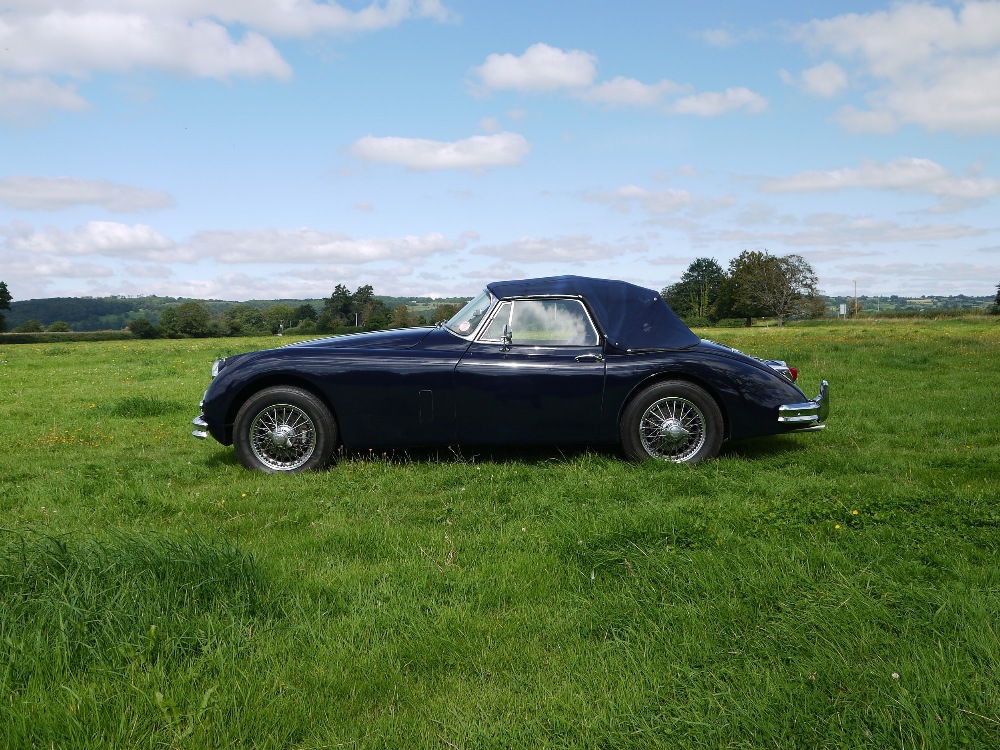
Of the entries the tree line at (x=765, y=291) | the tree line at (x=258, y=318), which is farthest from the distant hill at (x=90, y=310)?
the tree line at (x=765, y=291)

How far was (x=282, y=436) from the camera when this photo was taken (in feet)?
19.0

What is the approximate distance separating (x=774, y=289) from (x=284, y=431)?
286ft

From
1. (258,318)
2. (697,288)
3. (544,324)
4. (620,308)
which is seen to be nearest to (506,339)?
(544,324)

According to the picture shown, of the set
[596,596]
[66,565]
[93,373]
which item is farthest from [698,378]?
[93,373]

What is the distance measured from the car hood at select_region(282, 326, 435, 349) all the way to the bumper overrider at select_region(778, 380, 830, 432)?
315cm

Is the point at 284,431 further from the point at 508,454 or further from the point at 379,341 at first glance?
the point at 508,454

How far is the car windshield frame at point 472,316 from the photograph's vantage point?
607 cm

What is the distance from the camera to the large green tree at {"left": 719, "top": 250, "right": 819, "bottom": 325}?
8456 centimetres

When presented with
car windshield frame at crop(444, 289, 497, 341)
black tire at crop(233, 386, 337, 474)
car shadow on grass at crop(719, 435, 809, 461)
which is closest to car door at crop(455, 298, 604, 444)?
car windshield frame at crop(444, 289, 497, 341)

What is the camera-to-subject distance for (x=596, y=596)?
312cm

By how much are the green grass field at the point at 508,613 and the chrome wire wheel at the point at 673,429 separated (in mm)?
551

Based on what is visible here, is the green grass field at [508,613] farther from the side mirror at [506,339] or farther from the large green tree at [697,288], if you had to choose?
the large green tree at [697,288]

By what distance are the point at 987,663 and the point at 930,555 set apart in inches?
52.9

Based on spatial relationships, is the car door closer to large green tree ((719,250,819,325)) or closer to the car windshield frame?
the car windshield frame
